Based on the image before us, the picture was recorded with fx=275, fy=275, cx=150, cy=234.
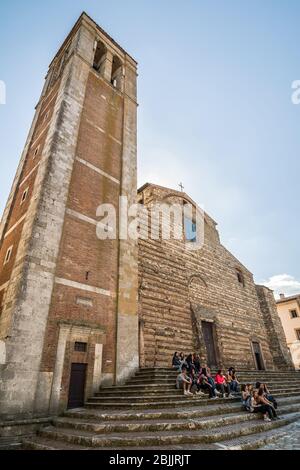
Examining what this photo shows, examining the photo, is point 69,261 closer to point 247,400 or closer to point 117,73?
point 247,400

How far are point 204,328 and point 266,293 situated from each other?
10.1m

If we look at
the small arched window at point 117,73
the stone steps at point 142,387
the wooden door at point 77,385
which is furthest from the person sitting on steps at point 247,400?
the small arched window at point 117,73

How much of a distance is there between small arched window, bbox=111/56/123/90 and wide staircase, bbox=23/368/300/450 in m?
18.0

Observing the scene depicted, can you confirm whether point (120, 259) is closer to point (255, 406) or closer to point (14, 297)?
point (14, 297)

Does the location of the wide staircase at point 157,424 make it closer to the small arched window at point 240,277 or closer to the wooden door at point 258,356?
the wooden door at point 258,356

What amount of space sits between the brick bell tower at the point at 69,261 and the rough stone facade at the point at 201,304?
147 centimetres

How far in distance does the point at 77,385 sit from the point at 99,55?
20.6m

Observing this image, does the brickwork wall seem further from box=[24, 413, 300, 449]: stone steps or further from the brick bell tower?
box=[24, 413, 300, 449]: stone steps

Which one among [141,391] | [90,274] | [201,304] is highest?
[201,304]

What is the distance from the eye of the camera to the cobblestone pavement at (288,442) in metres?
5.02

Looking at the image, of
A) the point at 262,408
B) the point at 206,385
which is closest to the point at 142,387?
the point at 206,385

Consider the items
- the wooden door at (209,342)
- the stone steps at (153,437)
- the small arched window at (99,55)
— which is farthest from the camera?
the small arched window at (99,55)

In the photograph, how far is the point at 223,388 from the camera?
9.58 meters

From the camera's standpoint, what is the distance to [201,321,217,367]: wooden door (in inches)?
599
